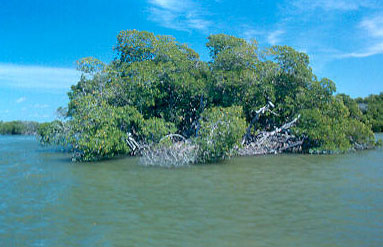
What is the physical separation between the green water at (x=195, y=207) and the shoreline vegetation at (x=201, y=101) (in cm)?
266

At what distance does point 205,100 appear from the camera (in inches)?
595

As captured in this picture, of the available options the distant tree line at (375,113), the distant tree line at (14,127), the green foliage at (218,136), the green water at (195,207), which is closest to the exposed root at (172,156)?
the green foliage at (218,136)

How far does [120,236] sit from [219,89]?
1070cm

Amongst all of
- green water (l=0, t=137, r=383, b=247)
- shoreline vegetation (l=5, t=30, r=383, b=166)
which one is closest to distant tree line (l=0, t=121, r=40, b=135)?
shoreline vegetation (l=5, t=30, r=383, b=166)

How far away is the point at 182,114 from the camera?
15.5 metres

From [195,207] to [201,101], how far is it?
901 centimetres

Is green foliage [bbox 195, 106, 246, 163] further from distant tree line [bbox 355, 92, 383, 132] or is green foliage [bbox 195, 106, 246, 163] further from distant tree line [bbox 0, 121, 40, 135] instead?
distant tree line [bbox 0, 121, 40, 135]

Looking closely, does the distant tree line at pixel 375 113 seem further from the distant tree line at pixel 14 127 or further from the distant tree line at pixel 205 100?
the distant tree line at pixel 14 127

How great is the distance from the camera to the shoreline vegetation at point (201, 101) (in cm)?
1257

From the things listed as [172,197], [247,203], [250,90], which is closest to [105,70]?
[250,90]

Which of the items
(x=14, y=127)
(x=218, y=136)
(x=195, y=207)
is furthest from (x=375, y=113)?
(x=14, y=127)

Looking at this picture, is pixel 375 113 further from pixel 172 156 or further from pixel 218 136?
pixel 172 156

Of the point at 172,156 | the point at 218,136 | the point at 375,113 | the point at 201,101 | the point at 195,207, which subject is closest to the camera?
the point at 195,207

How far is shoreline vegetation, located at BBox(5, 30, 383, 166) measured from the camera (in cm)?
1257
